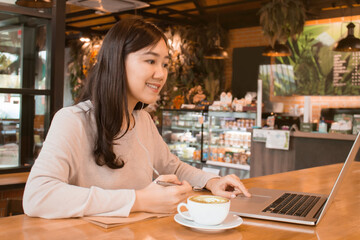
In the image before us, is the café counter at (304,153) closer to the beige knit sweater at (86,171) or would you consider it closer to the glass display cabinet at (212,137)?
the glass display cabinet at (212,137)

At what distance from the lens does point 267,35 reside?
20.3 ft

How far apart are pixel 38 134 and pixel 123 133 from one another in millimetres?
2155

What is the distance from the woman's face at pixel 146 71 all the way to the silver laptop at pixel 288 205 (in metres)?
0.51

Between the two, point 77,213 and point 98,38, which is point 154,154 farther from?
point 98,38

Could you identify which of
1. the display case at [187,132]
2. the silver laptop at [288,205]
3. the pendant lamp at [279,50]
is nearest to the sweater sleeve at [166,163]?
the silver laptop at [288,205]

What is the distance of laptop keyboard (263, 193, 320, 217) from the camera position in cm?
126

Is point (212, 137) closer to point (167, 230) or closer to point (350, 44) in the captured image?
point (350, 44)

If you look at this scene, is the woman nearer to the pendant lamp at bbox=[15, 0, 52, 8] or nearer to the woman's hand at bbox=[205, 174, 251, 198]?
the woman's hand at bbox=[205, 174, 251, 198]

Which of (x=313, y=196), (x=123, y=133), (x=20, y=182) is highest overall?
(x=123, y=133)

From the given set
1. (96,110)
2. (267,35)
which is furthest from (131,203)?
(267,35)

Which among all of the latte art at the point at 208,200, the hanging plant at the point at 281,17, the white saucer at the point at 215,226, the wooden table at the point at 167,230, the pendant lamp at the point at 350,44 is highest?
the hanging plant at the point at 281,17

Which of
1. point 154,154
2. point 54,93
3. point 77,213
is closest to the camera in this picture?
point 77,213

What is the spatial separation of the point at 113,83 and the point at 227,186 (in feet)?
1.95

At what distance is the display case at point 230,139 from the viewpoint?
5.86 m
